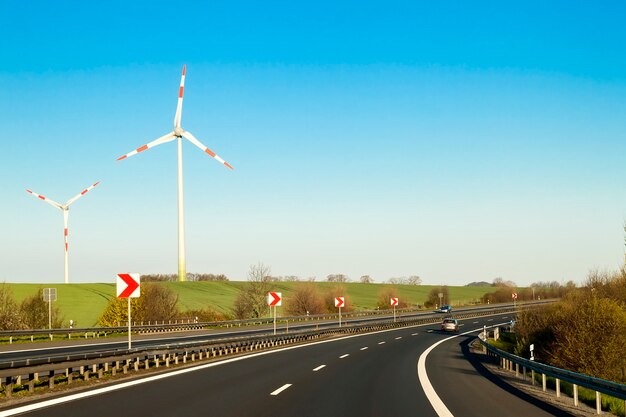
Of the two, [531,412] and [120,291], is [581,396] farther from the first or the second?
[120,291]

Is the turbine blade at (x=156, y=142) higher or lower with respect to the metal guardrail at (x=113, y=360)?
higher

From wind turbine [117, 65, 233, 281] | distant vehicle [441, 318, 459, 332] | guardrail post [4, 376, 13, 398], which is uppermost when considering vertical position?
wind turbine [117, 65, 233, 281]

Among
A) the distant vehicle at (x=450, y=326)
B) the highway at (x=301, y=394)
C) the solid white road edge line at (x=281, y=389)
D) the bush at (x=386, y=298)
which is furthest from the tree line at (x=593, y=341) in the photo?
the bush at (x=386, y=298)

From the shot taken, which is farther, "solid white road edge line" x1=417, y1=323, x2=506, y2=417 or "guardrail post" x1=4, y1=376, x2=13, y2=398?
"guardrail post" x1=4, y1=376, x2=13, y2=398

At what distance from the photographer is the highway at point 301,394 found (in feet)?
39.7

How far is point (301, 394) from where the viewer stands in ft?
48.4

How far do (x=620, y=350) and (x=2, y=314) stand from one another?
41.3 m

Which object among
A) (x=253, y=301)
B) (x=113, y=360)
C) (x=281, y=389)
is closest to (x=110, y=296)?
(x=253, y=301)

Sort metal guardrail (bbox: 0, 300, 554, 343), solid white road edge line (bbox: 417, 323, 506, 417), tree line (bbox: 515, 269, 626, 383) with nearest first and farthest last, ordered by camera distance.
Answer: solid white road edge line (bbox: 417, 323, 506, 417) < tree line (bbox: 515, 269, 626, 383) < metal guardrail (bbox: 0, 300, 554, 343)

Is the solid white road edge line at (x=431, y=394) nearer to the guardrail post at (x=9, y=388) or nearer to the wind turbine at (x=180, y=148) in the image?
the guardrail post at (x=9, y=388)

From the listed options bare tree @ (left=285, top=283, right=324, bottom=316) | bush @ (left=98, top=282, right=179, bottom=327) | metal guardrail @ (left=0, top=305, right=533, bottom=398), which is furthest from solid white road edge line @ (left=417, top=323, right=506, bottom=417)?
bare tree @ (left=285, top=283, right=324, bottom=316)

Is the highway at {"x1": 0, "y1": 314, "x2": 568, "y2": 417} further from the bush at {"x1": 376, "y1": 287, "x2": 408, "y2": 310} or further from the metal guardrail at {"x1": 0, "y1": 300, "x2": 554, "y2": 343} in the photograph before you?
the bush at {"x1": 376, "y1": 287, "x2": 408, "y2": 310}

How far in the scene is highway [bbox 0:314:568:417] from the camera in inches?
476

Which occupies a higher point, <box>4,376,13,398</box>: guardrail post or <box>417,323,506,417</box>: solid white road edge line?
<box>4,376,13,398</box>: guardrail post
